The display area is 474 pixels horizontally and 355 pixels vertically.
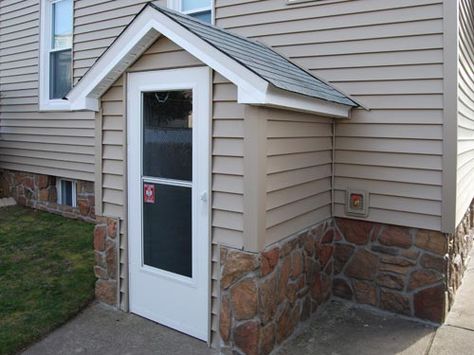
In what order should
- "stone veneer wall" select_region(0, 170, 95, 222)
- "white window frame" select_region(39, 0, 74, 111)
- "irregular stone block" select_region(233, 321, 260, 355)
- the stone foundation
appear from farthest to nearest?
"white window frame" select_region(39, 0, 74, 111), "stone veneer wall" select_region(0, 170, 95, 222), the stone foundation, "irregular stone block" select_region(233, 321, 260, 355)

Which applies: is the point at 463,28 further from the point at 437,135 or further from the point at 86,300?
the point at 86,300

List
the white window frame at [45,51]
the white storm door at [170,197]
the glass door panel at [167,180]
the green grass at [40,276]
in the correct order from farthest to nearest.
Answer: the white window frame at [45,51], the green grass at [40,276], the glass door panel at [167,180], the white storm door at [170,197]

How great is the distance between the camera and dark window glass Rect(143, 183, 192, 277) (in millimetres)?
3600

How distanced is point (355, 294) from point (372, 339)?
2.32 ft

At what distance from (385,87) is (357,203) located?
108cm

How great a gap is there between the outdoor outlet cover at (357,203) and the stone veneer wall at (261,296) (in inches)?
30.4

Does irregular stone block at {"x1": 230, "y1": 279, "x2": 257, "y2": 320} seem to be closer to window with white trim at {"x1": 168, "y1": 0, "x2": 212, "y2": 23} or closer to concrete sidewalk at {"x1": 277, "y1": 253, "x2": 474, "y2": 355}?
concrete sidewalk at {"x1": 277, "y1": 253, "x2": 474, "y2": 355}

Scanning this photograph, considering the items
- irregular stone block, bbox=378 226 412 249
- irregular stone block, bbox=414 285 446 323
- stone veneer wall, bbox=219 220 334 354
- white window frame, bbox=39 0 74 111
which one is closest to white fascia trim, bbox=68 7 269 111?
stone veneer wall, bbox=219 220 334 354

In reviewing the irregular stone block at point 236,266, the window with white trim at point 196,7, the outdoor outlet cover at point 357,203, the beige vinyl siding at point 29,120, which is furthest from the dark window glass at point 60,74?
the irregular stone block at point 236,266

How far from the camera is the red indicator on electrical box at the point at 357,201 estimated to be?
4.27 m

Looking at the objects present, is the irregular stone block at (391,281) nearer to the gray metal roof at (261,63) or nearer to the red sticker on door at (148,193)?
the gray metal roof at (261,63)

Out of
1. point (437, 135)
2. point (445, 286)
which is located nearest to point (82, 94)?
point (437, 135)

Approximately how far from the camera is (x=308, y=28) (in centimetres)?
444

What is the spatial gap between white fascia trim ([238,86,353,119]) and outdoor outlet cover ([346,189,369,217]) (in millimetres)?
739
